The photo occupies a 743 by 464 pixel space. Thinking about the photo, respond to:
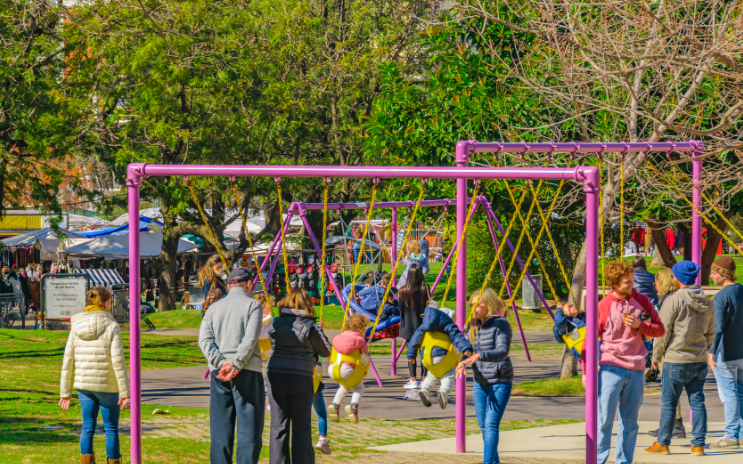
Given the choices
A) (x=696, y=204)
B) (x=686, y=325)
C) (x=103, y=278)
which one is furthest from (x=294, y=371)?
(x=103, y=278)

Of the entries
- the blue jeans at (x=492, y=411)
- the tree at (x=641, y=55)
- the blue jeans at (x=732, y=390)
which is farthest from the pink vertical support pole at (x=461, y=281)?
the blue jeans at (x=732, y=390)

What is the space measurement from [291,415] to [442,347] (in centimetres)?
178

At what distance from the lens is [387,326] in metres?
12.0

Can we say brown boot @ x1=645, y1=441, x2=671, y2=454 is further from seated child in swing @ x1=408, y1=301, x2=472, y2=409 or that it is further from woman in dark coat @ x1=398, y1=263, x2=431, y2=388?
woman in dark coat @ x1=398, y1=263, x2=431, y2=388

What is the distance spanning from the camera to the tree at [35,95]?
17016mm

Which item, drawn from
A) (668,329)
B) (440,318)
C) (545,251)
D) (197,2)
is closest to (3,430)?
(440,318)

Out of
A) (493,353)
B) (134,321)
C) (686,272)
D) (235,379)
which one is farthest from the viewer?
(686,272)

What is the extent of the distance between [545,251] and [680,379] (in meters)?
17.0

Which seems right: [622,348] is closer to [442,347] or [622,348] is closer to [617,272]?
[617,272]

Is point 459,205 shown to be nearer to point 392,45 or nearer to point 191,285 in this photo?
point 392,45

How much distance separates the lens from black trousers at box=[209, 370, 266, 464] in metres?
6.25

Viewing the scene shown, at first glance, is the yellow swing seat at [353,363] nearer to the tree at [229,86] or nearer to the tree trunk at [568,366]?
the tree trunk at [568,366]

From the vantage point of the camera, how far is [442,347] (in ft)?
24.8

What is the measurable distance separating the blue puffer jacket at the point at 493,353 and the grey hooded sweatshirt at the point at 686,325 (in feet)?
5.41
